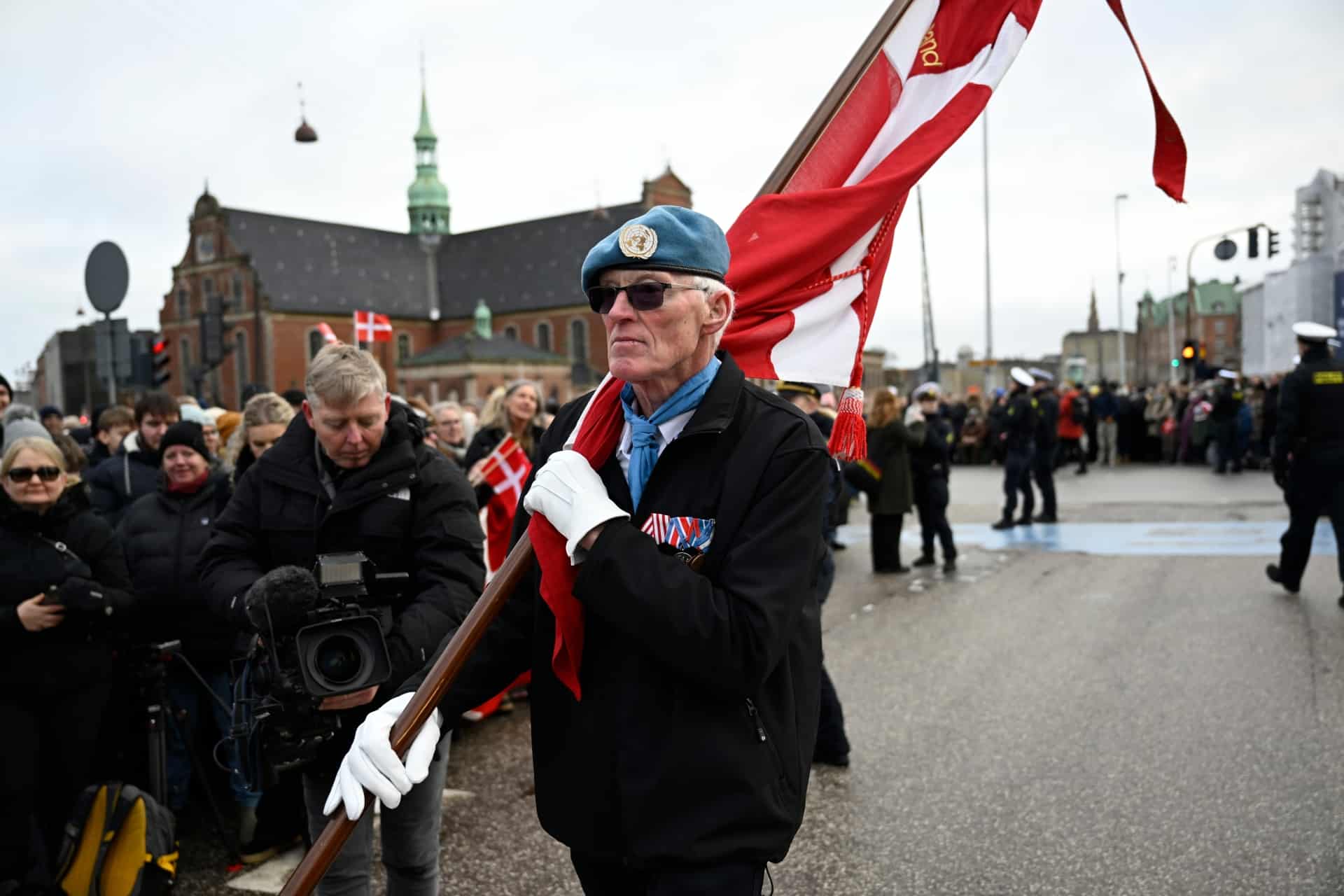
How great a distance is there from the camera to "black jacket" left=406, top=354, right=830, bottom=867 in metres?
2.04

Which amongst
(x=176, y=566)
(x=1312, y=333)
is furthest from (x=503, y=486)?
(x=1312, y=333)

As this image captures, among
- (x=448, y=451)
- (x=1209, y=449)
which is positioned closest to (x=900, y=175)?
(x=448, y=451)

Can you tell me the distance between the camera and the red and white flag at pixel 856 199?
308cm

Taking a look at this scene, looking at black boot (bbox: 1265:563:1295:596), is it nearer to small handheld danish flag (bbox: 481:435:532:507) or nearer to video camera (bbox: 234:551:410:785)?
small handheld danish flag (bbox: 481:435:532:507)

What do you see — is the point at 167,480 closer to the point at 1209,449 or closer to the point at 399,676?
the point at 399,676

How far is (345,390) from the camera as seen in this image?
130 inches

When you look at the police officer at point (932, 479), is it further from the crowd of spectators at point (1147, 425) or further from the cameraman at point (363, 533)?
the crowd of spectators at point (1147, 425)

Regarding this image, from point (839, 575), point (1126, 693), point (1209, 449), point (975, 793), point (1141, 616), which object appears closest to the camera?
point (975, 793)

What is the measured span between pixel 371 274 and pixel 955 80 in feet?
→ 262

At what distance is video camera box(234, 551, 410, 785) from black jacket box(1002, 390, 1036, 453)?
39.2 ft

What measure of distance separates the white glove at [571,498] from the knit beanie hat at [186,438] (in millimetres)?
3397

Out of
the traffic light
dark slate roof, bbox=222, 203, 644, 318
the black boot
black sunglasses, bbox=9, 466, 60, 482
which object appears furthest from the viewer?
A: dark slate roof, bbox=222, 203, 644, 318

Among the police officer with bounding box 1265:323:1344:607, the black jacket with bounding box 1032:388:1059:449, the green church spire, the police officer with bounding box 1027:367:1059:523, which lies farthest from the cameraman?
the green church spire

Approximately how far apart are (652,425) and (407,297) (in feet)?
269
